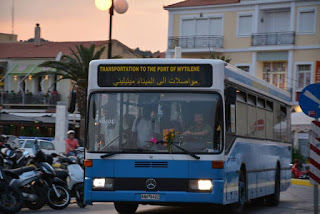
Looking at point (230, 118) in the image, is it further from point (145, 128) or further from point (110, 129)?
point (110, 129)

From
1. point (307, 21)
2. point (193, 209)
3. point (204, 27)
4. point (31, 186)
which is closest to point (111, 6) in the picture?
point (193, 209)

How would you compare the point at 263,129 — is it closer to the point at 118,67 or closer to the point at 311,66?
the point at 118,67

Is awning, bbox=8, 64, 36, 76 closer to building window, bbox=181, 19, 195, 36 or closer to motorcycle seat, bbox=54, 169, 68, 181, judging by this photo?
building window, bbox=181, 19, 195, 36

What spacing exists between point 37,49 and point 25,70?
4.99 m

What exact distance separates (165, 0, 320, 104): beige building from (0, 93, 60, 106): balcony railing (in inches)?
638

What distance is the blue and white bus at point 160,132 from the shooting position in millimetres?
13977

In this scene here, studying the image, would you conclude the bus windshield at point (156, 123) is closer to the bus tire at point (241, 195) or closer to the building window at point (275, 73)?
the bus tire at point (241, 195)

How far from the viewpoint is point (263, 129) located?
61.0 feet

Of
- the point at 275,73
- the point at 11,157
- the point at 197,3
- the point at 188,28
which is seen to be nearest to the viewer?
the point at 11,157

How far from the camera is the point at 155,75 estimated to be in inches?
569

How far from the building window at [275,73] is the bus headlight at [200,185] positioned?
147ft

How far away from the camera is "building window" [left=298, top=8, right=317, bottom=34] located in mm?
57250

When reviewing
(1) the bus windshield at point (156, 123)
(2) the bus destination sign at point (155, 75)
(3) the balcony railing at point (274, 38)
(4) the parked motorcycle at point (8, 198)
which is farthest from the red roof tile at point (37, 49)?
(1) the bus windshield at point (156, 123)

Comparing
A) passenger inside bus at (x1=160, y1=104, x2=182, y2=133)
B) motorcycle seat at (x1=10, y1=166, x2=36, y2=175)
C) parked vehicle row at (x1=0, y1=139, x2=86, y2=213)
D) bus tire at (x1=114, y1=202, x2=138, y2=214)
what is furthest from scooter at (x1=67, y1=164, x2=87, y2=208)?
passenger inside bus at (x1=160, y1=104, x2=182, y2=133)
